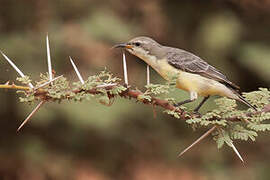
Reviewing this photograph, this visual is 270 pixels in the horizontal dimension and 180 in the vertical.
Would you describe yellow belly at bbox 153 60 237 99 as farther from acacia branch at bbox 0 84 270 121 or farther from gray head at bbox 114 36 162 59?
acacia branch at bbox 0 84 270 121

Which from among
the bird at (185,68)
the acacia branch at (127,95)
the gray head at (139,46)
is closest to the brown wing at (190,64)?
the bird at (185,68)

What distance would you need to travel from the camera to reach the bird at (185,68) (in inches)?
158

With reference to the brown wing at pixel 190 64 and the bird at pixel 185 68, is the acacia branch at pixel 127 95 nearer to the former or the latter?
the bird at pixel 185 68

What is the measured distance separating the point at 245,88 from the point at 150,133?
1.99 metres

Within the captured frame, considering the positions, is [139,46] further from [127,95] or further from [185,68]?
[127,95]

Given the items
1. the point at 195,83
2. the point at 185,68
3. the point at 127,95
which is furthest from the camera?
the point at 185,68

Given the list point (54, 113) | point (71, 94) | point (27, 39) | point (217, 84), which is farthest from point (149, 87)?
point (27, 39)

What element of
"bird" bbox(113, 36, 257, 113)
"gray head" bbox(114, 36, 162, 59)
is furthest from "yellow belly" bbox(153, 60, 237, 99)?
"gray head" bbox(114, 36, 162, 59)

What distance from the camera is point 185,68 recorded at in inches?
167

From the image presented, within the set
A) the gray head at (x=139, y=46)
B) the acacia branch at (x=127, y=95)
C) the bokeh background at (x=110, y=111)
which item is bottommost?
the bokeh background at (x=110, y=111)

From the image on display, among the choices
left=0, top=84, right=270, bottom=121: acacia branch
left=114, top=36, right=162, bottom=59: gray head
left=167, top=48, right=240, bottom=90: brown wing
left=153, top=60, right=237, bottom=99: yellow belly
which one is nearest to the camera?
left=0, top=84, right=270, bottom=121: acacia branch

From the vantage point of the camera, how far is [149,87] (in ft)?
8.20

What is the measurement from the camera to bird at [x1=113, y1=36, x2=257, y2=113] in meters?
4.02

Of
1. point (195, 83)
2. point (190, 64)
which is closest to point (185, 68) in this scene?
point (190, 64)
